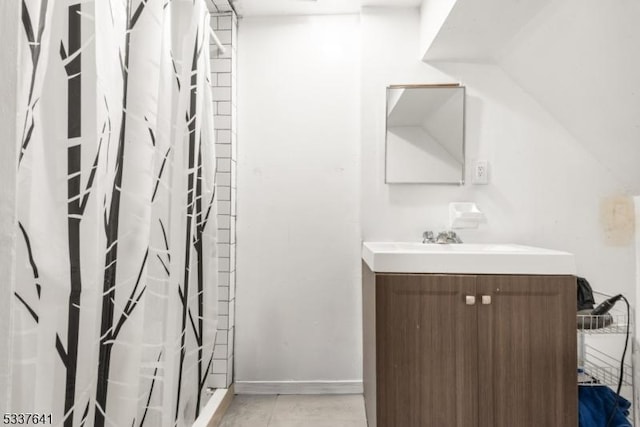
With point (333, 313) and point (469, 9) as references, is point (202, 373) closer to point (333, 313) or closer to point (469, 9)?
point (333, 313)

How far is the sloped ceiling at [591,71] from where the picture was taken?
1.49 m

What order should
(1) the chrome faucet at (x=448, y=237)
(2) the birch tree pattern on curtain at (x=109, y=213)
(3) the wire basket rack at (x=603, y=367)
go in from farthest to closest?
(1) the chrome faucet at (x=448, y=237) < (3) the wire basket rack at (x=603, y=367) < (2) the birch tree pattern on curtain at (x=109, y=213)

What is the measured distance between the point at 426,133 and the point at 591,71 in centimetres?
74

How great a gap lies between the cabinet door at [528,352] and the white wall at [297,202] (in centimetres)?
81

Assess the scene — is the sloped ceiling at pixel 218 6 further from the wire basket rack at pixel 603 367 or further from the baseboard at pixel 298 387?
the wire basket rack at pixel 603 367

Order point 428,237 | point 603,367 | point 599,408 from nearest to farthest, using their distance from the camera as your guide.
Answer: point 599,408 → point 603,367 → point 428,237

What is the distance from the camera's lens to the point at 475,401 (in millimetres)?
1323

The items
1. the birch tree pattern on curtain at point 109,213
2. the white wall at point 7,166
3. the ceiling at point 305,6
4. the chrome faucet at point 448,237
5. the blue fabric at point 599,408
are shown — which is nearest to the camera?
the white wall at point 7,166

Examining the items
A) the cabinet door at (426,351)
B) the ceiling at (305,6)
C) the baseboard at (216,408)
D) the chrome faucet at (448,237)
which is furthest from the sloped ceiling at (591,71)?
the baseboard at (216,408)

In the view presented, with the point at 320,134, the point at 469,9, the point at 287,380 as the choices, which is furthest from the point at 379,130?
the point at 287,380

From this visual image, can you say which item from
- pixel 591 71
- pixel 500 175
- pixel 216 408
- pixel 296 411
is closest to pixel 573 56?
pixel 591 71

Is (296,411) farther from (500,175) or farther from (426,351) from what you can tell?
(500,175)

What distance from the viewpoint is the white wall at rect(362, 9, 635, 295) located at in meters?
1.88

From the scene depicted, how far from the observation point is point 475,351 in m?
1.33
